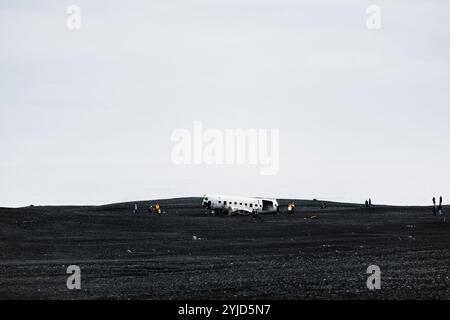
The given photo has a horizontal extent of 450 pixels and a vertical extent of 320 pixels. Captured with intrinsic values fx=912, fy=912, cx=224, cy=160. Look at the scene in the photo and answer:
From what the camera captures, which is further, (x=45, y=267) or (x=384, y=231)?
(x=384, y=231)

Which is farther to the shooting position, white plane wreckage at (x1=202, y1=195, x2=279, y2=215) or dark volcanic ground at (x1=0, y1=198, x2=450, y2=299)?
white plane wreckage at (x1=202, y1=195, x2=279, y2=215)

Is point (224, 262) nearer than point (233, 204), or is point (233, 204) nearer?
point (224, 262)

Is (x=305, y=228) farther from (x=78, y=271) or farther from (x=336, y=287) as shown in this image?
(x=336, y=287)

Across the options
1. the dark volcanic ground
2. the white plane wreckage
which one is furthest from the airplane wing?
the dark volcanic ground

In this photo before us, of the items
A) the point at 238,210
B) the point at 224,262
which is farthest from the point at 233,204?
the point at 224,262

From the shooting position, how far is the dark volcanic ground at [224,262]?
2703cm

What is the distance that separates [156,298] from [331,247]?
71.3 feet

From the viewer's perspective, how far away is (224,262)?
37656mm

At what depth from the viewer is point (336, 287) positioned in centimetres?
2762

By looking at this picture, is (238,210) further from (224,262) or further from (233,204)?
(224,262)

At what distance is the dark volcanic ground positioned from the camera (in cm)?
2703

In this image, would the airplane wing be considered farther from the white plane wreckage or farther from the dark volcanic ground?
the dark volcanic ground
